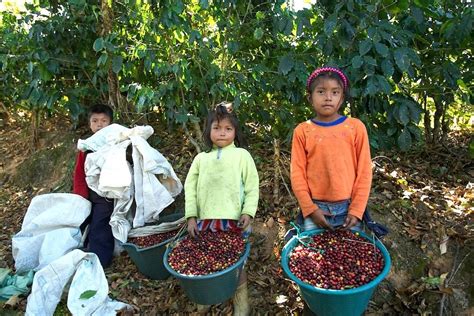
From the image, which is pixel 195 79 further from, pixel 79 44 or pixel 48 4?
pixel 48 4

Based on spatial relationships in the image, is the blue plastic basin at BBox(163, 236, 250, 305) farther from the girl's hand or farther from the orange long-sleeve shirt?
the orange long-sleeve shirt

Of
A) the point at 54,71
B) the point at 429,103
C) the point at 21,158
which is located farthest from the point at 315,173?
the point at 21,158

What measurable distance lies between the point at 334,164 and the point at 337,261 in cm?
47

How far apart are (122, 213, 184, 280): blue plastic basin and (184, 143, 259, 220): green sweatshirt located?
0.42 metres

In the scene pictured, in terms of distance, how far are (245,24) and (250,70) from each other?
29cm

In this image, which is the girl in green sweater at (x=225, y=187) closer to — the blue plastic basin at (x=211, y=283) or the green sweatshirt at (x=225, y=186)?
the green sweatshirt at (x=225, y=186)

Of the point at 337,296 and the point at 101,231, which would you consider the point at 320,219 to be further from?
the point at 101,231

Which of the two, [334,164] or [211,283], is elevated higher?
[334,164]

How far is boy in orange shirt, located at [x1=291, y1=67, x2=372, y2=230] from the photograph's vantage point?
6.10ft

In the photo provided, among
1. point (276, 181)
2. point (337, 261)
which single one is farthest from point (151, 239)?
point (337, 261)

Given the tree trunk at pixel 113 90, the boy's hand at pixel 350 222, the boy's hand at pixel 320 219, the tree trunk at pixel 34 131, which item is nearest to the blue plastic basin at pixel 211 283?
the boy's hand at pixel 320 219

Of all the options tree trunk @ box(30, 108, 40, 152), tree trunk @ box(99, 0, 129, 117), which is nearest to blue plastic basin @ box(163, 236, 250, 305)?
tree trunk @ box(99, 0, 129, 117)

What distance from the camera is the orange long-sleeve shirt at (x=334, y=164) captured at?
188 cm

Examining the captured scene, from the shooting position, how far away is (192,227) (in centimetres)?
213
